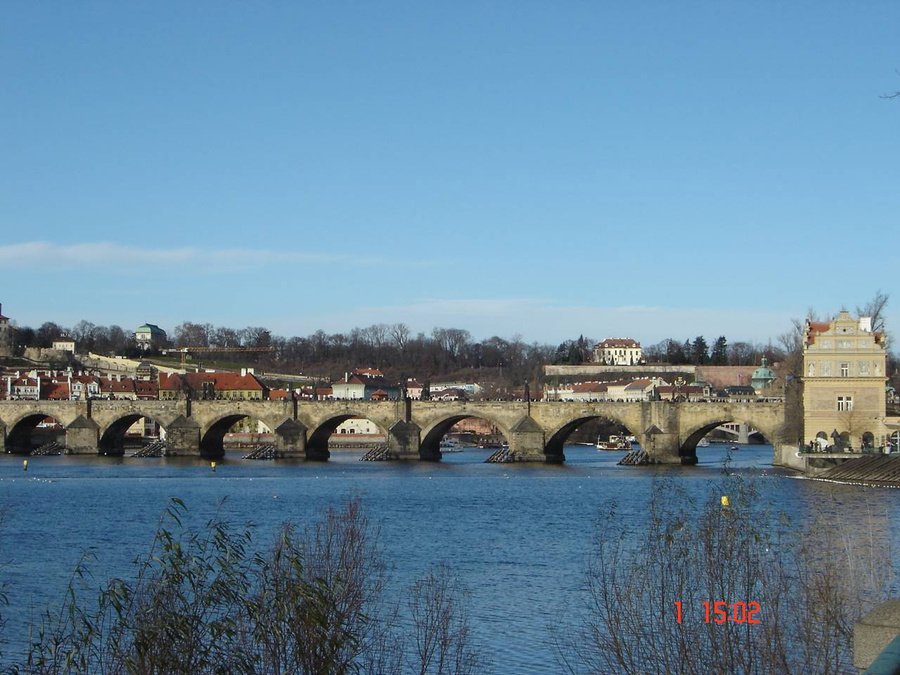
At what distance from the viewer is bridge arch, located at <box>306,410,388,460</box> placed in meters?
77.2

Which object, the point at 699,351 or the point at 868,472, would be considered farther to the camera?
the point at 699,351

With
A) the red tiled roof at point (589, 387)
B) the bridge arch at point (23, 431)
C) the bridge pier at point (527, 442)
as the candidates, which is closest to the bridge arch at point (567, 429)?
the bridge pier at point (527, 442)

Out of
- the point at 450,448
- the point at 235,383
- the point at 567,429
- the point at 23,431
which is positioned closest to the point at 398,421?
the point at 567,429

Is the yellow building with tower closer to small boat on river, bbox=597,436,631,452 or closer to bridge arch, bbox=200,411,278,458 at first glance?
bridge arch, bbox=200,411,278,458

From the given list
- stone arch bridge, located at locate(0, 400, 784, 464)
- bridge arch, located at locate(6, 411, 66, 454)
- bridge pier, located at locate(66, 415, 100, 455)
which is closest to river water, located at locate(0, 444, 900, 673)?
stone arch bridge, located at locate(0, 400, 784, 464)

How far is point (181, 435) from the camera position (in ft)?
262

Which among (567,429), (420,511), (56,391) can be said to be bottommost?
(420,511)

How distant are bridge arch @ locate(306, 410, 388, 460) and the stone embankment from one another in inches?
1195

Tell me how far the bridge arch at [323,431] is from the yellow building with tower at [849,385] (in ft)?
89.2

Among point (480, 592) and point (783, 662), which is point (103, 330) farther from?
point (783, 662)

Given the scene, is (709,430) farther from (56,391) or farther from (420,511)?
(56,391)

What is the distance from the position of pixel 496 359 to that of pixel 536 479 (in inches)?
5219

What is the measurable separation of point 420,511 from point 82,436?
150 ft

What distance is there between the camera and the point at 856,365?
58844 mm
